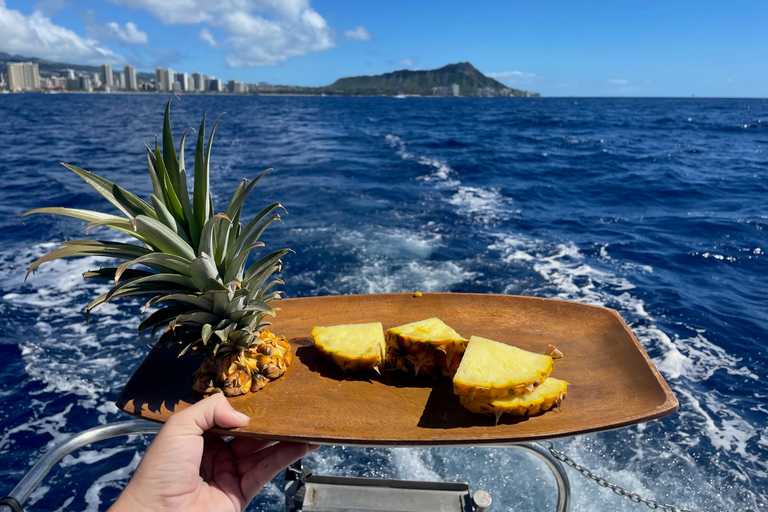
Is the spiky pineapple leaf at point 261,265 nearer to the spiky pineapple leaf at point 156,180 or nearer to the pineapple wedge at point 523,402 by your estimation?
the spiky pineapple leaf at point 156,180

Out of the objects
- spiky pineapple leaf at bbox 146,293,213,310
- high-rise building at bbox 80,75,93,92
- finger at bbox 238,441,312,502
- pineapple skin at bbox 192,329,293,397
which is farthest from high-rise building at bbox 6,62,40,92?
finger at bbox 238,441,312,502

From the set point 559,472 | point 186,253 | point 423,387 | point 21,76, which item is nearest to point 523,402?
point 423,387

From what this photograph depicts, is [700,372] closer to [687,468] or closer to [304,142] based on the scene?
[687,468]

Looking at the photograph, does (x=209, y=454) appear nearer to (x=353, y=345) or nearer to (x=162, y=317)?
(x=162, y=317)

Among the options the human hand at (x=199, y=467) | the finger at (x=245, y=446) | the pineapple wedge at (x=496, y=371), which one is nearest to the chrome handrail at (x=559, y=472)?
the pineapple wedge at (x=496, y=371)

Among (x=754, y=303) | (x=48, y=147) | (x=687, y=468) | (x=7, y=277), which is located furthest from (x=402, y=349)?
(x=48, y=147)
